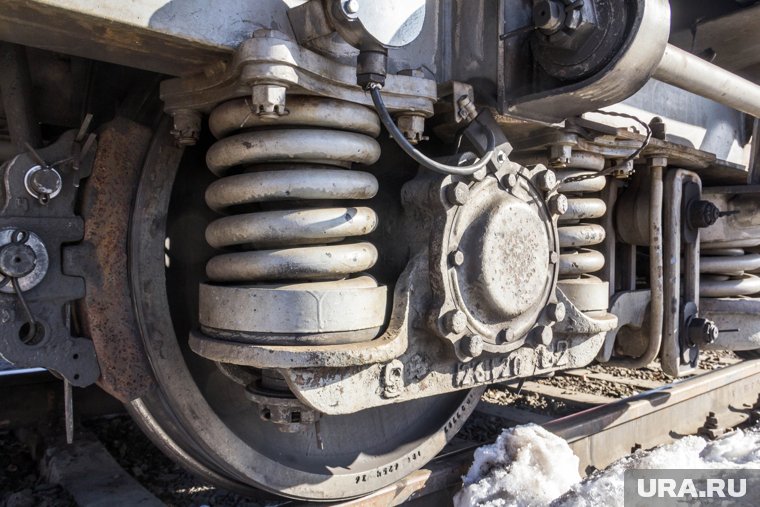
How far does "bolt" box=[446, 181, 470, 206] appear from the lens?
1.57 meters

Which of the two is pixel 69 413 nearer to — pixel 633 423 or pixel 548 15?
pixel 548 15

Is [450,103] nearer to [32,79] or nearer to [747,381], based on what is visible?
[32,79]

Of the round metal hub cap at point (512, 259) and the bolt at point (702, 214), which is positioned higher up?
the bolt at point (702, 214)

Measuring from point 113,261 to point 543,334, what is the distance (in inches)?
46.6

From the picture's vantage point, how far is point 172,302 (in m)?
1.76

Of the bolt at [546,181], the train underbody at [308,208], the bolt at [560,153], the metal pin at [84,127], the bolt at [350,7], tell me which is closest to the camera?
the bolt at [350,7]

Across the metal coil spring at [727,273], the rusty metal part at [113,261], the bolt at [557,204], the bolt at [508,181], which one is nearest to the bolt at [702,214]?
the metal coil spring at [727,273]

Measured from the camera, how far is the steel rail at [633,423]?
1.94m

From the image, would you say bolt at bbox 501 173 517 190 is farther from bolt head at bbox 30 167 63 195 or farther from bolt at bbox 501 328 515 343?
bolt head at bbox 30 167 63 195

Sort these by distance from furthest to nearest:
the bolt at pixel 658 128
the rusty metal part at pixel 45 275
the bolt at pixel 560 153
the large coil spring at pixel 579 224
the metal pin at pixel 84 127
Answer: the bolt at pixel 658 128 → the large coil spring at pixel 579 224 → the bolt at pixel 560 153 → the metal pin at pixel 84 127 → the rusty metal part at pixel 45 275

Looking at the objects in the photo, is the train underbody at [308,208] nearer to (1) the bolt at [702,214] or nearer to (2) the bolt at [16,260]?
(2) the bolt at [16,260]

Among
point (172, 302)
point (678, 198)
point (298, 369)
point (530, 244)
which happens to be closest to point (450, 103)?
point (530, 244)

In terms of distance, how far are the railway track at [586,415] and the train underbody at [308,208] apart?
112 millimetres

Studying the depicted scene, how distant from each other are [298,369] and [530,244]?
2.40 feet
